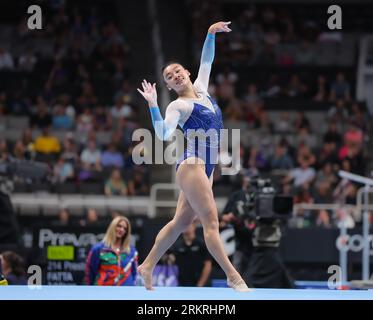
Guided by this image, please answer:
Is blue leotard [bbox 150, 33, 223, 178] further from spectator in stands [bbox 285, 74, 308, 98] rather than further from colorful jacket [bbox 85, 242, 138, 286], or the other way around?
spectator in stands [bbox 285, 74, 308, 98]

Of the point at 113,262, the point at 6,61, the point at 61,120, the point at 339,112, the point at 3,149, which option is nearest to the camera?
the point at 113,262

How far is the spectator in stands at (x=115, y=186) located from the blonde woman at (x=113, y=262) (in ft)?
20.2

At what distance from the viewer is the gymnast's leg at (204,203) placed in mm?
6609

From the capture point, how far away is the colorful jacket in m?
8.81

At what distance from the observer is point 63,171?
15.7 m

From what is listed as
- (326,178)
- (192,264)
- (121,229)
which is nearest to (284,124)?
(326,178)

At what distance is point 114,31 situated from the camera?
19969 mm

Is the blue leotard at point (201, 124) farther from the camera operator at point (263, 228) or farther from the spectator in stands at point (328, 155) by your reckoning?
the spectator in stands at point (328, 155)

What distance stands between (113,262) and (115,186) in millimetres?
6330

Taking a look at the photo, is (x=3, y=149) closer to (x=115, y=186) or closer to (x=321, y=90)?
(x=115, y=186)

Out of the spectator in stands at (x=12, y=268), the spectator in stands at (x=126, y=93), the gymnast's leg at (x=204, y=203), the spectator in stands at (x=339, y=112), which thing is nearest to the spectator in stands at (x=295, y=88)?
the spectator in stands at (x=339, y=112)

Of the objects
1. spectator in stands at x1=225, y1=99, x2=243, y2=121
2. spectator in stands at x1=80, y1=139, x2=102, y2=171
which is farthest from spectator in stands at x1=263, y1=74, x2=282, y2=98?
spectator in stands at x1=80, y1=139, x2=102, y2=171

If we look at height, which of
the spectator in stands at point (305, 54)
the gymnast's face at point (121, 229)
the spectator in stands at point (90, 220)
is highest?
the spectator in stands at point (305, 54)
